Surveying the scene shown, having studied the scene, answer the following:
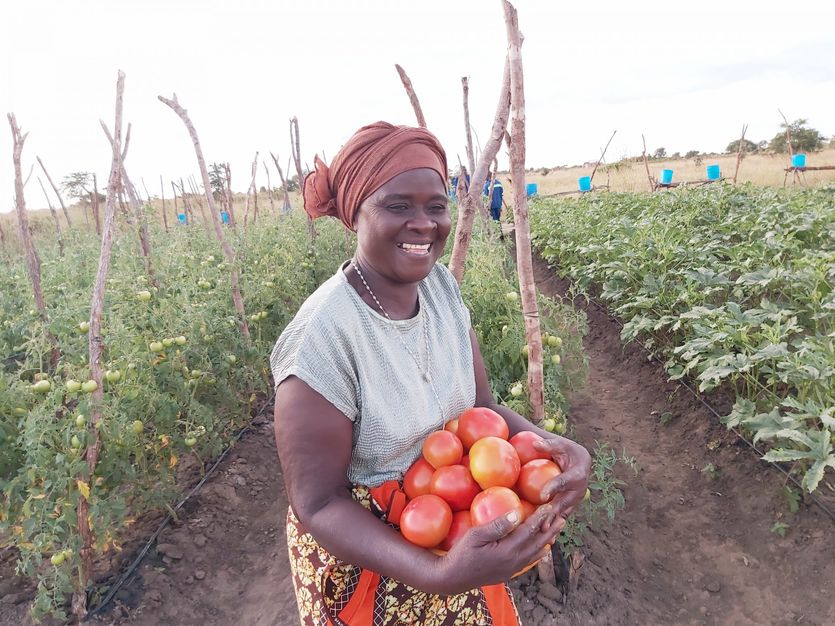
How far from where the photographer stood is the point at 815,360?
2684 millimetres

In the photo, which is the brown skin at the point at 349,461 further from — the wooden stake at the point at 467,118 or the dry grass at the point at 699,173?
the dry grass at the point at 699,173

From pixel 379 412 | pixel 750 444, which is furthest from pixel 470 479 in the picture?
pixel 750 444

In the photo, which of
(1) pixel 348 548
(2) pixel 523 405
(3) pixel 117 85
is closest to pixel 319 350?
(1) pixel 348 548

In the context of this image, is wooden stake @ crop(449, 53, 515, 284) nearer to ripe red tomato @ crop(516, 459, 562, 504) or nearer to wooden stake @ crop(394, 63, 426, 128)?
wooden stake @ crop(394, 63, 426, 128)

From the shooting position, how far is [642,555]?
9.09 ft

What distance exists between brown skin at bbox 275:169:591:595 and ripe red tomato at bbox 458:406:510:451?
0.43 ft

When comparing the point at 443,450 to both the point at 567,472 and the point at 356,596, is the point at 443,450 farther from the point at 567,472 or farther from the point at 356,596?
the point at 356,596

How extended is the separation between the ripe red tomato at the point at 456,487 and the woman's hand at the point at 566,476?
164 millimetres

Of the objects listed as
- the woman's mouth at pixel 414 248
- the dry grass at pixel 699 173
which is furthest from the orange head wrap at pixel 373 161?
the dry grass at pixel 699 173

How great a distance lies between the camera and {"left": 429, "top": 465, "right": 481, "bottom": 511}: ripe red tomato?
45.2 inches

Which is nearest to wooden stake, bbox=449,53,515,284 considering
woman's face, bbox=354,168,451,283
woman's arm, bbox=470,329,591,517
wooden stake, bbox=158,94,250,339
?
woman's face, bbox=354,168,451,283

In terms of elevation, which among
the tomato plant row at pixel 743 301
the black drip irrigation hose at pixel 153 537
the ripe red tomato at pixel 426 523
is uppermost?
the ripe red tomato at pixel 426 523

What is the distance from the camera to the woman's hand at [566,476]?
1105 mm

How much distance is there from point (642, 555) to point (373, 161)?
8.49ft
